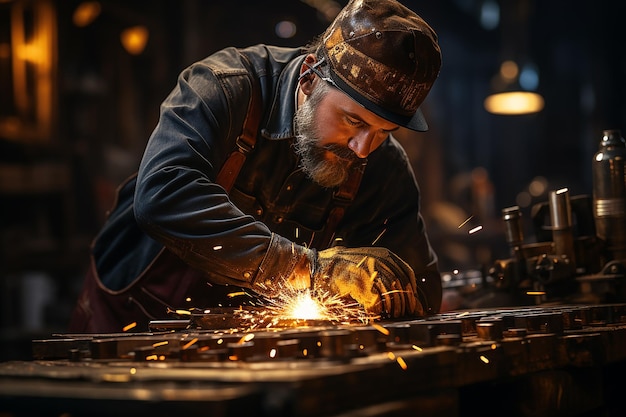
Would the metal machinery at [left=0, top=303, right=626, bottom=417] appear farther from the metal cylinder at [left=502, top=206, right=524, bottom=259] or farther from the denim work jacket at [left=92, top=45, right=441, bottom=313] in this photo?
the metal cylinder at [left=502, top=206, right=524, bottom=259]

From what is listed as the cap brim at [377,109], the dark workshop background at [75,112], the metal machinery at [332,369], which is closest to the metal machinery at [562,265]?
the metal machinery at [332,369]

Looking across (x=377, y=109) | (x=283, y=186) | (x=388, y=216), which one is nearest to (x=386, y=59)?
(x=377, y=109)

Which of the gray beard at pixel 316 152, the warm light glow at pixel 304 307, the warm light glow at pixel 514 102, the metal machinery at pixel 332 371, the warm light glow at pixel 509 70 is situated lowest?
the metal machinery at pixel 332 371

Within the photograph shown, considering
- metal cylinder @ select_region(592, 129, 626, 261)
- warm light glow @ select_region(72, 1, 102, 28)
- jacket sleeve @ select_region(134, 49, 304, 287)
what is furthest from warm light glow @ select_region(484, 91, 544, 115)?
jacket sleeve @ select_region(134, 49, 304, 287)

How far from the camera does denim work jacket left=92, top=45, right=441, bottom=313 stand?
9.16 feet

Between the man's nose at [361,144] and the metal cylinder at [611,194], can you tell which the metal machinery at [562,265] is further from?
the man's nose at [361,144]

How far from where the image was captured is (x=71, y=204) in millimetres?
7344

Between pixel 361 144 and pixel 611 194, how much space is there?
124 cm

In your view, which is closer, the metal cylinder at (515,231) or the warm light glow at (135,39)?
the metal cylinder at (515,231)

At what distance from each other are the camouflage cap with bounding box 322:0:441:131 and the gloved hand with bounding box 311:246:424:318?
528mm

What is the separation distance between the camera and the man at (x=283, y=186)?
9.14 feet

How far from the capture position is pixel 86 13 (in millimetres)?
7484

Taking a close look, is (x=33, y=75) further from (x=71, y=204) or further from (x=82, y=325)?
(x=82, y=325)

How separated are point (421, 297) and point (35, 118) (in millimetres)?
4629
